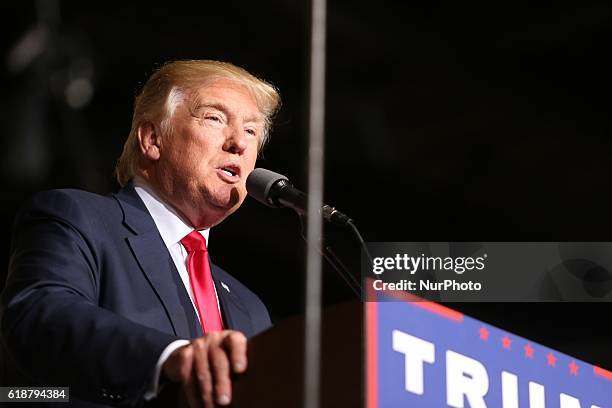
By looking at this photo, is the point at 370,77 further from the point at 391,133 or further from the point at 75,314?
the point at 75,314

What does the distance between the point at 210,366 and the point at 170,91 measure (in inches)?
35.4

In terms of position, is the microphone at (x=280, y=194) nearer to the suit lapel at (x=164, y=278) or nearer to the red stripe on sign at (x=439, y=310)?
the suit lapel at (x=164, y=278)

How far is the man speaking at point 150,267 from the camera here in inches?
40.7

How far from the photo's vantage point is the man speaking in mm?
1033

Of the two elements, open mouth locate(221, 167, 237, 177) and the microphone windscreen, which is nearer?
the microphone windscreen

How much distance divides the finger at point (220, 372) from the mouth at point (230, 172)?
28.3 inches

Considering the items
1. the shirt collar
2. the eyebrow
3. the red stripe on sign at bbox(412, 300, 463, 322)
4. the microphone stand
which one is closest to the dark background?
the eyebrow

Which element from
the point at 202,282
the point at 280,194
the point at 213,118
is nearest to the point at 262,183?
the point at 280,194

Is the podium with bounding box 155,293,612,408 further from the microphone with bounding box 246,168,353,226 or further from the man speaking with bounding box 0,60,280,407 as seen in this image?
the microphone with bounding box 246,168,353,226

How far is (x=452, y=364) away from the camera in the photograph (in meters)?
1.00

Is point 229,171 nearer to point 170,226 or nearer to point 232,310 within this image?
point 170,226

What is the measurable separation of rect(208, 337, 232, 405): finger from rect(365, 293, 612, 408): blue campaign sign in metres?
0.17

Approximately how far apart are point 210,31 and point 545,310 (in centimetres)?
131

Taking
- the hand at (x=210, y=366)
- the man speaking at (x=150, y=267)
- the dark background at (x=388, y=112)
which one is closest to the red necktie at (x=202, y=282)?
the man speaking at (x=150, y=267)
